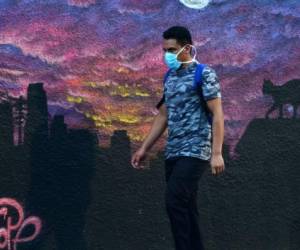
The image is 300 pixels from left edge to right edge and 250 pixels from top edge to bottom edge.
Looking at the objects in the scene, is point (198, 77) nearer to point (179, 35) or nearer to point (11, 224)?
point (179, 35)

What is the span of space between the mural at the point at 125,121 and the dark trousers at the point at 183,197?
1.08 m

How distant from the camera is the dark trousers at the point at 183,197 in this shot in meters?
4.00

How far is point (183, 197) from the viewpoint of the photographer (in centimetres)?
401

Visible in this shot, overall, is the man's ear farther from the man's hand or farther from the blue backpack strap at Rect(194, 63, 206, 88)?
the man's hand

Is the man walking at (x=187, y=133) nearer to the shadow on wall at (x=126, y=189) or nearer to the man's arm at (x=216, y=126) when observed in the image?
the man's arm at (x=216, y=126)

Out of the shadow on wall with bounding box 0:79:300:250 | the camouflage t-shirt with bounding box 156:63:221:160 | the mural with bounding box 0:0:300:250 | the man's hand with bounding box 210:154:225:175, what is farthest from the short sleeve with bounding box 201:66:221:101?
the shadow on wall with bounding box 0:79:300:250

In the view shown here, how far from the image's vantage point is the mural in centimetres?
503

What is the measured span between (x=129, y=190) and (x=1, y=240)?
102 centimetres

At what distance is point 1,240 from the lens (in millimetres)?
5043

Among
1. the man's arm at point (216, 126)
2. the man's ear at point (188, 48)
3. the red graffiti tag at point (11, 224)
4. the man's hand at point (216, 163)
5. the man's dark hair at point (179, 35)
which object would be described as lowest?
the red graffiti tag at point (11, 224)

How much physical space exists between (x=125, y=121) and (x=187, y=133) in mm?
1066

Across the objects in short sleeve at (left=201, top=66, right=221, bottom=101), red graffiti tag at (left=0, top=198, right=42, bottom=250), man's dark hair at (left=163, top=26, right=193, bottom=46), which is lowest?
red graffiti tag at (left=0, top=198, right=42, bottom=250)

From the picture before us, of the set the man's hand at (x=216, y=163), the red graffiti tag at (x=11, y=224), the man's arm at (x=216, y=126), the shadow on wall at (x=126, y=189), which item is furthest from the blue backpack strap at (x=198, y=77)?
the red graffiti tag at (x=11, y=224)

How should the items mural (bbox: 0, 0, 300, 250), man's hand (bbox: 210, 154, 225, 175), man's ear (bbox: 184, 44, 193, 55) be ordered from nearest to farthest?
1. man's hand (bbox: 210, 154, 225, 175)
2. man's ear (bbox: 184, 44, 193, 55)
3. mural (bbox: 0, 0, 300, 250)
